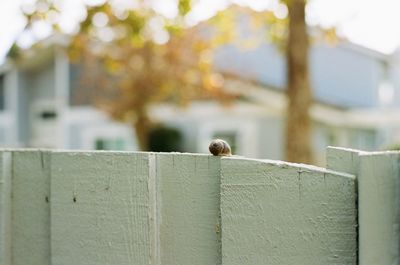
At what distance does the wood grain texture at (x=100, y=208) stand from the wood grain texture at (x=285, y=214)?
0.21 meters

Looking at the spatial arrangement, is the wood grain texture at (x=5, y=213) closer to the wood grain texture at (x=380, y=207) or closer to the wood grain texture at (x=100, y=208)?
the wood grain texture at (x=100, y=208)

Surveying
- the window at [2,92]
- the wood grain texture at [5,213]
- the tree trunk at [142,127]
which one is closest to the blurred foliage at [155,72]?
the tree trunk at [142,127]

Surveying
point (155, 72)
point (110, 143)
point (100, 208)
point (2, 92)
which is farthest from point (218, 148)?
point (2, 92)

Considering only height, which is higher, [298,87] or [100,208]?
[298,87]

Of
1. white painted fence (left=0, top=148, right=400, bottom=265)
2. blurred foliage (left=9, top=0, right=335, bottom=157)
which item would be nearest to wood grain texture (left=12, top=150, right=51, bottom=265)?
white painted fence (left=0, top=148, right=400, bottom=265)

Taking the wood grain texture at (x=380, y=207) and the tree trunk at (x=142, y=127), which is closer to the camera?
the wood grain texture at (x=380, y=207)

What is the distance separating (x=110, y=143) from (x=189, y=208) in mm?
20416

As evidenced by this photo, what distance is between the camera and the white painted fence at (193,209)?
1.19m

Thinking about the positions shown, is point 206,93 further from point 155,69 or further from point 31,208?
point 31,208

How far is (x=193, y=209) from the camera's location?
1.37 metres

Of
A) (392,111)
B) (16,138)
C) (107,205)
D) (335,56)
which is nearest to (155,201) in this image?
(107,205)

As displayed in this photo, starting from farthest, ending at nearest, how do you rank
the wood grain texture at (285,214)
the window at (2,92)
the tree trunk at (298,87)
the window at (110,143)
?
the window at (2,92) < the window at (110,143) < the tree trunk at (298,87) < the wood grain texture at (285,214)

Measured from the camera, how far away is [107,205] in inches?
56.4

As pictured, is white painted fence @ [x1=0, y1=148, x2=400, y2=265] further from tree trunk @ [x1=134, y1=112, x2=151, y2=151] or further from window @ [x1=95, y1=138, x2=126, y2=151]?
window @ [x1=95, y1=138, x2=126, y2=151]
